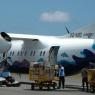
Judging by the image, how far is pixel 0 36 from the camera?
115ft

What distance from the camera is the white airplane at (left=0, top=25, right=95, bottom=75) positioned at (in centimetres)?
3259

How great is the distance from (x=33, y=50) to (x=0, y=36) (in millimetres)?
3677

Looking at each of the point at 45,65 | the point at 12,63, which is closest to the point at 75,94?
the point at 45,65

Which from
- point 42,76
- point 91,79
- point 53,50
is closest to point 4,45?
point 53,50

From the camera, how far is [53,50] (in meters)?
35.0

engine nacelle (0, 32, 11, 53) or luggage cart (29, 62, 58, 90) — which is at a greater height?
engine nacelle (0, 32, 11, 53)

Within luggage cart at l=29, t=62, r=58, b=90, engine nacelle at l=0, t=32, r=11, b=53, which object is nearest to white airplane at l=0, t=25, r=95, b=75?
engine nacelle at l=0, t=32, r=11, b=53

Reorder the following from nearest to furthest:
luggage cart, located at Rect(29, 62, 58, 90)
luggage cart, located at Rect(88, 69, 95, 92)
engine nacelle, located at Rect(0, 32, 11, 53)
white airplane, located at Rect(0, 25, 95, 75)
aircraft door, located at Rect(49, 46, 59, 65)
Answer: luggage cart, located at Rect(88, 69, 95, 92)
luggage cart, located at Rect(29, 62, 58, 90)
white airplane, located at Rect(0, 25, 95, 75)
engine nacelle, located at Rect(0, 32, 11, 53)
aircraft door, located at Rect(49, 46, 59, 65)

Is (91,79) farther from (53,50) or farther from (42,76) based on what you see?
(53,50)

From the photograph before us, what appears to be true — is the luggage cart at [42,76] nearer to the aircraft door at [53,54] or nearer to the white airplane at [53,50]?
the white airplane at [53,50]

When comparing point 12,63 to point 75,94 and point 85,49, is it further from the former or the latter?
point 75,94

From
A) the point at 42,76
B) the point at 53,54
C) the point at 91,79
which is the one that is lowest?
the point at 91,79

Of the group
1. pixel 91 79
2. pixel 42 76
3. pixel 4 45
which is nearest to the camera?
pixel 91 79

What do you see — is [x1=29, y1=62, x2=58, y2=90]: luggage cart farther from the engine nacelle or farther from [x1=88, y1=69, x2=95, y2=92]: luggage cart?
the engine nacelle
